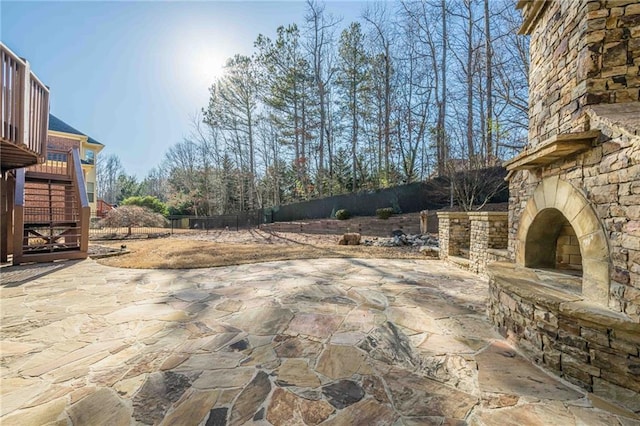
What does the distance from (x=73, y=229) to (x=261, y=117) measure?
1490cm

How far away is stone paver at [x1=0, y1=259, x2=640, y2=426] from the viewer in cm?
149

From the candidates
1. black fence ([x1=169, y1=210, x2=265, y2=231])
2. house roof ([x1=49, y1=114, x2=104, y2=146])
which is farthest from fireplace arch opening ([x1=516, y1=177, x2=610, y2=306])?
house roof ([x1=49, y1=114, x2=104, y2=146])

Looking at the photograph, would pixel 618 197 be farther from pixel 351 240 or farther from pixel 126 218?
pixel 126 218

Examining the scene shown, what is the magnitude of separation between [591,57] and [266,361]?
3.91m

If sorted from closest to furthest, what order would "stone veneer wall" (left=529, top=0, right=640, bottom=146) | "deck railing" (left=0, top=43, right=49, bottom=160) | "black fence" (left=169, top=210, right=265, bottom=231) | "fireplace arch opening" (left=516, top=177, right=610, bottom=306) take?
1. "fireplace arch opening" (left=516, top=177, right=610, bottom=306)
2. "stone veneer wall" (left=529, top=0, right=640, bottom=146)
3. "deck railing" (left=0, top=43, right=49, bottom=160)
4. "black fence" (left=169, top=210, right=265, bottom=231)

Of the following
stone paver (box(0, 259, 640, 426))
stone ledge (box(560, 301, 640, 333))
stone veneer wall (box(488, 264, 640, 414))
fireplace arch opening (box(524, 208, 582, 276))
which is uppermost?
fireplace arch opening (box(524, 208, 582, 276))

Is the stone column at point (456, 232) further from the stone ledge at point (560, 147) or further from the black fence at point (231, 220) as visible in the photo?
the black fence at point (231, 220)

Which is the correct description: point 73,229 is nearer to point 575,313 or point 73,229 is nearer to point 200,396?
point 200,396

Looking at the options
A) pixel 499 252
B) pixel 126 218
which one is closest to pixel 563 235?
pixel 499 252

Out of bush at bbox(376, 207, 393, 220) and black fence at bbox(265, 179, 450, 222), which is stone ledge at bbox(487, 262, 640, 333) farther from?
black fence at bbox(265, 179, 450, 222)

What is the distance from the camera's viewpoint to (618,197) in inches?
72.6

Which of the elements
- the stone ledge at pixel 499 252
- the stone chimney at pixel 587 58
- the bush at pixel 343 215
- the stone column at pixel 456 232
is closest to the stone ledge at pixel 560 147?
the stone chimney at pixel 587 58

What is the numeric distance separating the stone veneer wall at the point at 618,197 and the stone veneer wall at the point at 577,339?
7.2 inches

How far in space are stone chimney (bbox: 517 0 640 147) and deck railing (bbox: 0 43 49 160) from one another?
6676 mm
